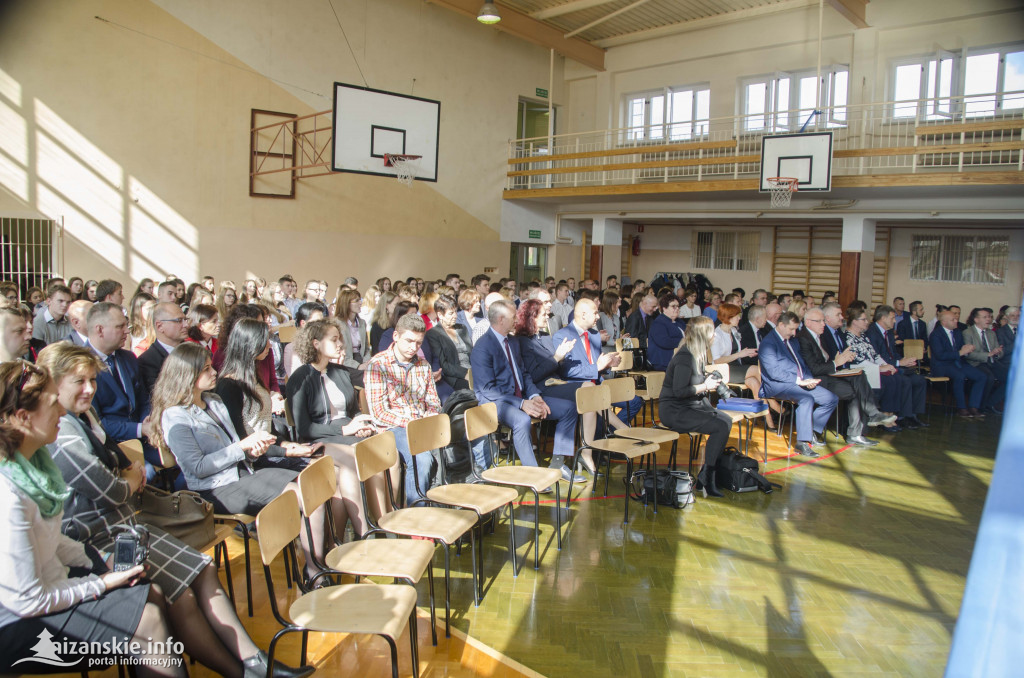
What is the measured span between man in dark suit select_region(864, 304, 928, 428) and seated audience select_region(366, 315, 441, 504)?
581 centimetres

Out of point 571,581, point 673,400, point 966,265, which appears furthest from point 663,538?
point 966,265

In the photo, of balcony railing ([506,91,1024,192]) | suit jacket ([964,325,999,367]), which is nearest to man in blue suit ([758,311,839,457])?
suit jacket ([964,325,999,367])

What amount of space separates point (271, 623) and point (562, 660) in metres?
1.39

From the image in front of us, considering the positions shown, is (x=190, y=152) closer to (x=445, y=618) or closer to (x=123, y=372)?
(x=123, y=372)

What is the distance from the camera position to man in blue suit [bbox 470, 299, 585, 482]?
518 cm

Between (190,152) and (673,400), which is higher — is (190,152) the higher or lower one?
the higher one

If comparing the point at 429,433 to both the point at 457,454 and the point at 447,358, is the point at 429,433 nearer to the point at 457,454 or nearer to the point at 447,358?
the point at 457,454

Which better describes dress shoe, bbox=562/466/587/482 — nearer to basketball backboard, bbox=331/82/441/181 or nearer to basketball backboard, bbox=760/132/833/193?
basketball backboard, bbox=331/82/441/181

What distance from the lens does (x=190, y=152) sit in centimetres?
1168

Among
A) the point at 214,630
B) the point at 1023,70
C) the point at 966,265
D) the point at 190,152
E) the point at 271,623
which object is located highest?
the point at 1023,70

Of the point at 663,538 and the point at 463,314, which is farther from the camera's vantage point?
the point at 463,314

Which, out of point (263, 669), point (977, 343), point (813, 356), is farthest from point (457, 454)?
point (977, 343)

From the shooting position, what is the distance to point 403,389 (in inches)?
175

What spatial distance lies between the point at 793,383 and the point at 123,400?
5648mm
